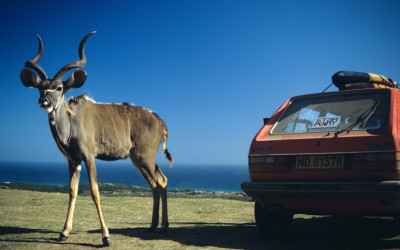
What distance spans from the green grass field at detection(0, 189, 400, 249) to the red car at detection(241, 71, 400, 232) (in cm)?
69

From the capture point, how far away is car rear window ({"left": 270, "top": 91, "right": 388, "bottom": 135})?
567cm

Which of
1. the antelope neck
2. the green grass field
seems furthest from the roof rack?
the antelope neck

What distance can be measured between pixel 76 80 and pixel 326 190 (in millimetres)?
4601

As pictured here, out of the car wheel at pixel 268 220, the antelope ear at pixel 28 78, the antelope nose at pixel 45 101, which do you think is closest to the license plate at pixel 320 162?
the car wheel at pixel 268 220

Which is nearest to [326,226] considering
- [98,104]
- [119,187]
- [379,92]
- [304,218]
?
[304,218]

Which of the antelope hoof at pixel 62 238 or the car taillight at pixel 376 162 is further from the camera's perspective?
the antelope hoof at pixel 62 238

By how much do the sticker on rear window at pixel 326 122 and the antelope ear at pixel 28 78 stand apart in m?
4.75

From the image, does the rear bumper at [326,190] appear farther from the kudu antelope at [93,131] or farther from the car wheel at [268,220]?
the kudu antelope at [93,131]

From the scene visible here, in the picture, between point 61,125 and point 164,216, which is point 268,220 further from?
point 61,125

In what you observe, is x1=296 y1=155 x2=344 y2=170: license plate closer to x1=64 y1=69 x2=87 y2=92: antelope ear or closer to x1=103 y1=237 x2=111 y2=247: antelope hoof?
x1=103 y1=237 x2=111 y2=247: antelope hoof

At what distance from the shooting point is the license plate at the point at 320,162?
211 inches

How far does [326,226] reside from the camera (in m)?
8.02

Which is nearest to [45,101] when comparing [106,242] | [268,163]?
[106,242]

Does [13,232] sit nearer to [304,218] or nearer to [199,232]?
[199,232]
